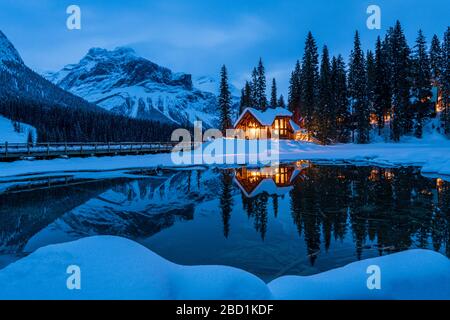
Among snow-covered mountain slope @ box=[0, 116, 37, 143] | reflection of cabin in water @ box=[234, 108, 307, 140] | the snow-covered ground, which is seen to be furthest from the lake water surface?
Result: snow-covered mountain slope @ box=[0, 116, 37, 143]

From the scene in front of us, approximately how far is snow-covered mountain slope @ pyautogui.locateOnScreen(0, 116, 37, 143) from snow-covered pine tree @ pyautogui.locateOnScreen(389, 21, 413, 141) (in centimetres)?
8774

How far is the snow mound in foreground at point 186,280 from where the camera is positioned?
4.37 meters

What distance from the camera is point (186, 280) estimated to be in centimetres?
492

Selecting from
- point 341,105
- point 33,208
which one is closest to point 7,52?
point 341,105

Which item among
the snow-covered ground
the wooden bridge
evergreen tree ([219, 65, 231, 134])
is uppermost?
evergreen tree ([219, 65, 231, 134])

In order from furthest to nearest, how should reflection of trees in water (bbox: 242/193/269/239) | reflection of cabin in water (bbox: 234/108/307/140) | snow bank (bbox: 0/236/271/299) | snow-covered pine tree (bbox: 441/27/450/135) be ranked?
1. reflection of cabin in water (bbox: 234/108/307/140)
2. snow-covered pine tree (bbox: 441/27/450/135)
3. reflection of trees in water (bbox: 242/193/269/239)
4. snow bank (bbox: 0/236/271/299)

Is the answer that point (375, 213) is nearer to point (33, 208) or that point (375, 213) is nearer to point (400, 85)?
point (33, 208)

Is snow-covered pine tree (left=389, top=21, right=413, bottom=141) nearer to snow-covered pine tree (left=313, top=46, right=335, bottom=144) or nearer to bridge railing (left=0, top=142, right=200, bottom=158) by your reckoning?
snow-covered pine tree (left=313, top=46, right=335, bottom=144)

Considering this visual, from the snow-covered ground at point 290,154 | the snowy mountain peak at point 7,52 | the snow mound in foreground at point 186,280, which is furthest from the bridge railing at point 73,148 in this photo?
the snowy mountain peak at point 7,52

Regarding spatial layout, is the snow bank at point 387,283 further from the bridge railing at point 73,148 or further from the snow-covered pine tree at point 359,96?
the snow-covered pine tree at point 359,96

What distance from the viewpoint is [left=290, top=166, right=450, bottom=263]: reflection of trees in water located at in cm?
823
